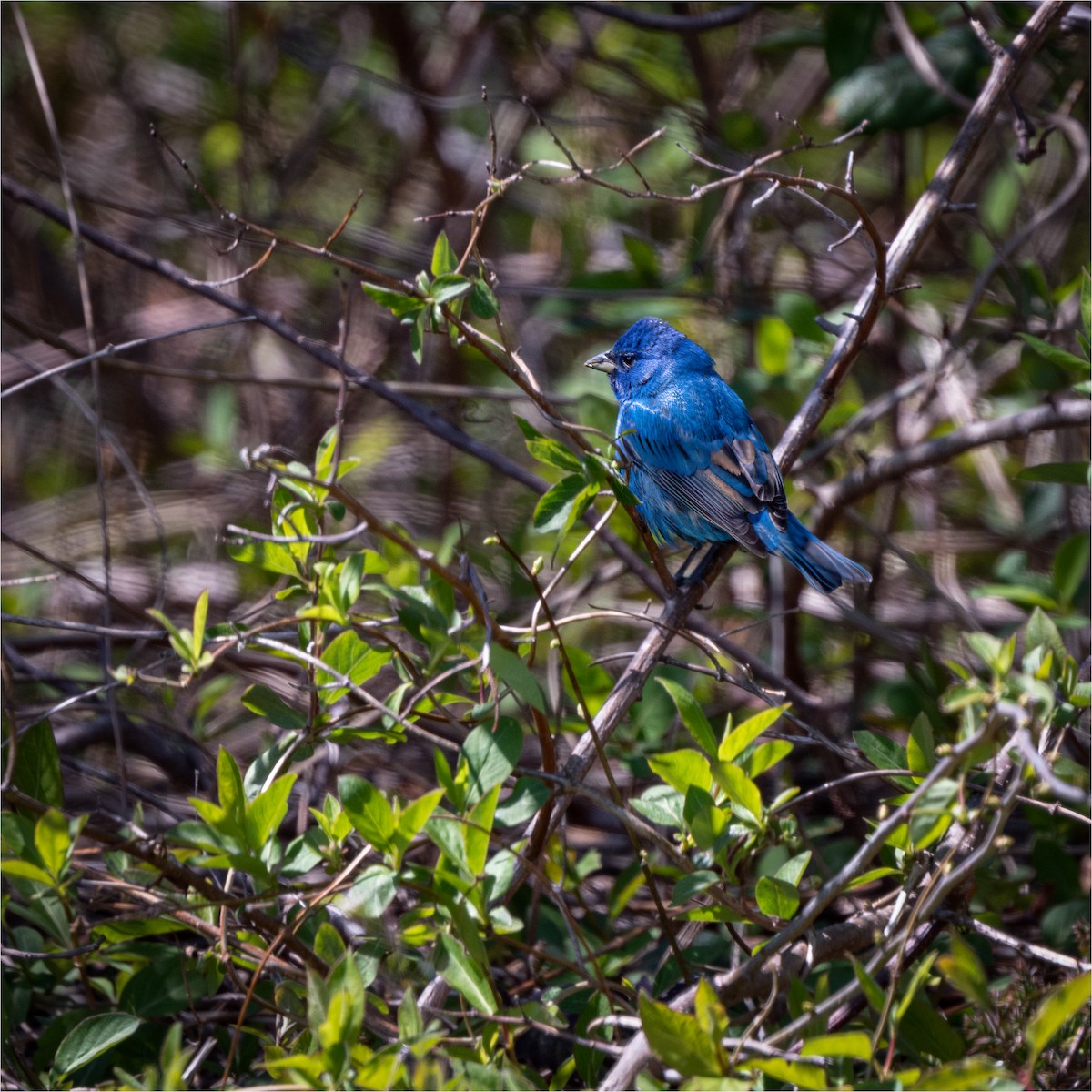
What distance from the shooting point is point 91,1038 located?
219 centimetres

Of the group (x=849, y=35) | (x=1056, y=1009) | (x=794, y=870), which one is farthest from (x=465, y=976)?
(x=849, y=35)

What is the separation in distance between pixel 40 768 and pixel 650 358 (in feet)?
8.49

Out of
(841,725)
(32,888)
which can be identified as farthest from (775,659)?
(32,888)

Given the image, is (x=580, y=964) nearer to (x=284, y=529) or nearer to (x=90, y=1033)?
(x=90, y=1033)

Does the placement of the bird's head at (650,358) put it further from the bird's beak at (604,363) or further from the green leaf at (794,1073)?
the green leaf at (794,1073)

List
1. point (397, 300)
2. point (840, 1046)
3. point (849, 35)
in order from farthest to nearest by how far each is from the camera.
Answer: point (849, 35) < point (397, 300) < point (840, 1046)

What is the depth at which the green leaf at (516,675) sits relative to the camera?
2.18 metres

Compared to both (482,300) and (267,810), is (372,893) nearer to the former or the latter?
(267,810)

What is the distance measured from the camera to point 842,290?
4.92 metres

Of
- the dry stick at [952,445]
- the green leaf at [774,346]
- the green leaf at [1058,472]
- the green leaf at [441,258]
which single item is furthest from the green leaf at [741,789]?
the green leaf at [774,346]

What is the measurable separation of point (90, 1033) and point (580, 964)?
3.09 ft

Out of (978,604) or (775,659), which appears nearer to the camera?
(775,659)

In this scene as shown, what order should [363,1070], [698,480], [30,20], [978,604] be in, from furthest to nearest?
[30,20] → [978,604] → [698,480] → [363,1070]

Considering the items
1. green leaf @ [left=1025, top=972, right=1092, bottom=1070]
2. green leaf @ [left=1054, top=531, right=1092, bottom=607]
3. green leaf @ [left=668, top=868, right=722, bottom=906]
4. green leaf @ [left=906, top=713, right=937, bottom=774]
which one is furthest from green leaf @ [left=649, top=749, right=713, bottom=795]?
green leaf @ [left=1054, top=531, right=1092, bottom=607]
